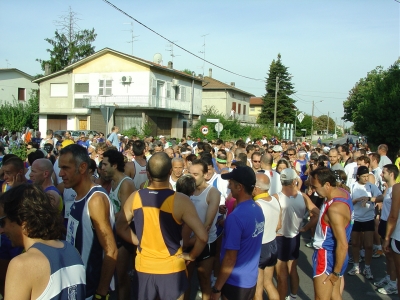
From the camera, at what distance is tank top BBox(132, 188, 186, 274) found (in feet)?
10.9

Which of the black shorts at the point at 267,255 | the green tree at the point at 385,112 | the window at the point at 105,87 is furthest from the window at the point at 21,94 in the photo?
the black shorts at the point at 267,255

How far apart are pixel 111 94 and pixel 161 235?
114 ft

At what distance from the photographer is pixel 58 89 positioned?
3819cm

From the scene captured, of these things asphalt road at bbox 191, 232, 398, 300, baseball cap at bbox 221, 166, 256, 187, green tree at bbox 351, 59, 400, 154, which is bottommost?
asphalt road at bbox 191, 232, 398, 300

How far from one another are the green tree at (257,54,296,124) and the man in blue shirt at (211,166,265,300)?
2193 inches

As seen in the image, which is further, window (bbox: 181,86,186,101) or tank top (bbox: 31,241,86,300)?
window (bbox: 181,86,186,101)

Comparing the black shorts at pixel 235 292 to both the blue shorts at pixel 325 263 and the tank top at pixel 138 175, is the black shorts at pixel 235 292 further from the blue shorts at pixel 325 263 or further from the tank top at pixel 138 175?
the tank top at pixel 138 175

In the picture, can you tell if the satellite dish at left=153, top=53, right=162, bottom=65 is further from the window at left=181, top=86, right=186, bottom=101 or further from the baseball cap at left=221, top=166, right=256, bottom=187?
the baseball cap at left=221, top=166, right=256, bottom=187

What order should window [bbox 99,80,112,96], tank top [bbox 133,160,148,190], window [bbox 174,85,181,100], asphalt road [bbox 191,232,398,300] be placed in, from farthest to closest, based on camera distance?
window [bbox 174,85,181,100] < window [bbox 99,80,112,96] < tank top [bbox 133,160,148,190] < asphalt road [bbox 191,232,398,300]

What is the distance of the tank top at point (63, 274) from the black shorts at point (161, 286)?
3.41ft

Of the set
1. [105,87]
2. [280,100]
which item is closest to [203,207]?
[105,87]

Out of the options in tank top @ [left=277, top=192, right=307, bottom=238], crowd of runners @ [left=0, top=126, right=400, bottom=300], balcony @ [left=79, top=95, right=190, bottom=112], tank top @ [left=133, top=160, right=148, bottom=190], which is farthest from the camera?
balcony @ [left=79, top=95, right=190, bottom=112]

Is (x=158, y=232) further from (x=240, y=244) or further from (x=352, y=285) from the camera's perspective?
(x=352, y=285)

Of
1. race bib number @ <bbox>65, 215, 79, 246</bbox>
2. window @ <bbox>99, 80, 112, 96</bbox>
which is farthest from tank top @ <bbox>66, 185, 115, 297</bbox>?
window @ <bbox>99, 80, 112, 96</bbox>
